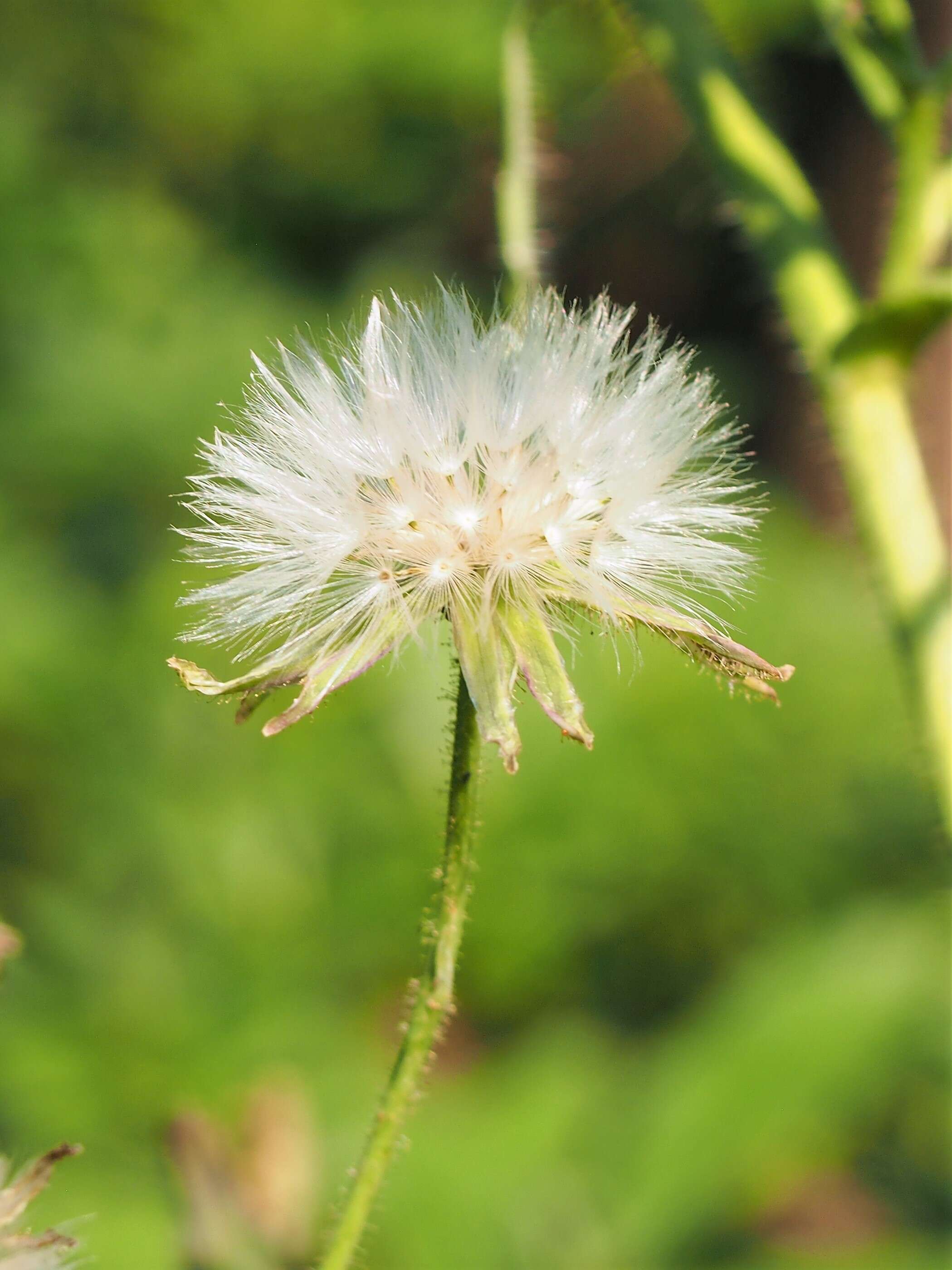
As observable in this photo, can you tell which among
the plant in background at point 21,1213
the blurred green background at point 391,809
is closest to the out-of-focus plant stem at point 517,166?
the blurred green background at point 391,809

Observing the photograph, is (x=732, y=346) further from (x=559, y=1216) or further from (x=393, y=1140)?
(x=393, y=1140)

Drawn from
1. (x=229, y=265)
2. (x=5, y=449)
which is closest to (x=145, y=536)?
(x=5, y=449)

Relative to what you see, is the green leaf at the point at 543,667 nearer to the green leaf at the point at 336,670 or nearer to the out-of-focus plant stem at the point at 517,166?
the green leaf at the point at 336,670

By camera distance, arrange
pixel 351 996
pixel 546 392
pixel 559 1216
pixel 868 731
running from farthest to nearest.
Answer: pixel 868 731 < pixel 351 996 < pixel 559 1216 < pixel 546 392

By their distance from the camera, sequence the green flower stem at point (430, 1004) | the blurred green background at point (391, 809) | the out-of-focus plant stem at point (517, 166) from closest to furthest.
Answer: the green flower stem at point (430, 1004) < the out-of-focus plant stem at point (517, 166) < the blurred green background at point (391, 809)

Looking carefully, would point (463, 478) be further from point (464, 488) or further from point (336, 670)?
point (336, 670)

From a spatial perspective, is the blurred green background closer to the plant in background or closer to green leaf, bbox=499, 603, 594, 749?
the plant in background

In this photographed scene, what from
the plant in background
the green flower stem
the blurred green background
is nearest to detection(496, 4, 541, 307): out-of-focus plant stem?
the blurred green background
